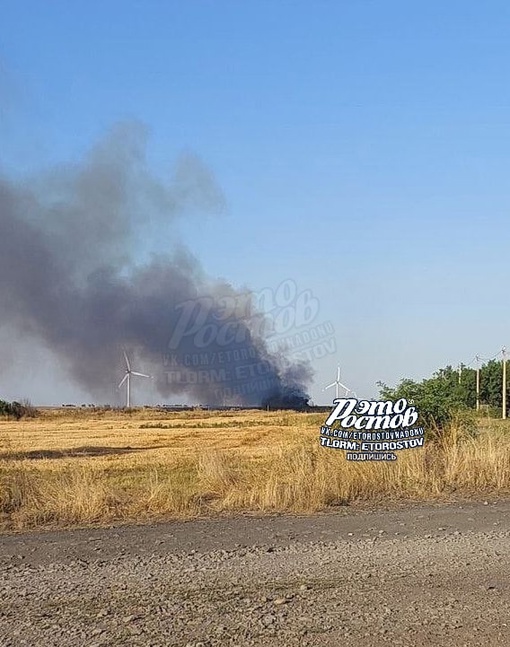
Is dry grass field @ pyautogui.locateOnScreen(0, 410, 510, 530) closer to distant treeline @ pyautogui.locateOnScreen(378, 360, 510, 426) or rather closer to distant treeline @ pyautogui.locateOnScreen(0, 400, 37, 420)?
distant treeline @ pyautogui.locateOnScreen(378, 360, 510, 426)

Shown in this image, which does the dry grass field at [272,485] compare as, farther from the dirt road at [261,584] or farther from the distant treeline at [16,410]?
the distant treeline at [16,410]

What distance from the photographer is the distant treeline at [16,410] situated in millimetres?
79188

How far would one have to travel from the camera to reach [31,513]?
1054 centimetres

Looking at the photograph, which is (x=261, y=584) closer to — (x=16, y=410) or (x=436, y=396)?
(x=436, y=396)

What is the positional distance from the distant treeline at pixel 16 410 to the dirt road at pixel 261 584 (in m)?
73.0

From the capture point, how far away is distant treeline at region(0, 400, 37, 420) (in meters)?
79.2

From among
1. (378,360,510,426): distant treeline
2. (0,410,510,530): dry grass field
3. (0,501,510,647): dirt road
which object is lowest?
(0,501,510,647): dirt road

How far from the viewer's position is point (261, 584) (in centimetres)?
707

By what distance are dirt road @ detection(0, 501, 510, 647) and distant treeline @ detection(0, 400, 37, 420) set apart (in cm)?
7302

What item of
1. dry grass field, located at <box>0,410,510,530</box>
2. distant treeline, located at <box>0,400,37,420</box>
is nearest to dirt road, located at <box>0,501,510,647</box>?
dry grass field, located at <box>0,410,510,530</box>

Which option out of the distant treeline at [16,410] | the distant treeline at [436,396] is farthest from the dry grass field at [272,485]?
the distant treeline at [16,410]

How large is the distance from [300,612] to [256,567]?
1.51m

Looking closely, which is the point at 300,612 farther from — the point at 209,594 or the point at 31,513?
the point at 31,513

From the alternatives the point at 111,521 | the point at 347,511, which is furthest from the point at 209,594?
the point at 347,511
